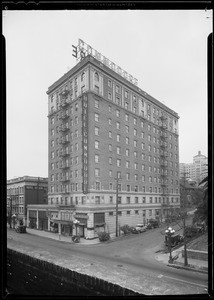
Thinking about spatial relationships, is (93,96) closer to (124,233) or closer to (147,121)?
(147,121)

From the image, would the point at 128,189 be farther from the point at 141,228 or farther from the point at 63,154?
the point at 63,154

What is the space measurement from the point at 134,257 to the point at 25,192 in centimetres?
1705

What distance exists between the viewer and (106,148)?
63.1 ft

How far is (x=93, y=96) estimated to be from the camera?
62.6ft

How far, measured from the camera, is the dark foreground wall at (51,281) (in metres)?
9.47

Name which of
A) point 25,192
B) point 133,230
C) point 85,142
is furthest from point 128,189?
point 25,192

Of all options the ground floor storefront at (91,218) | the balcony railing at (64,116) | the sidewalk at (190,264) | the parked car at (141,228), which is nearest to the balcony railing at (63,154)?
the balcony railing at (64,116)

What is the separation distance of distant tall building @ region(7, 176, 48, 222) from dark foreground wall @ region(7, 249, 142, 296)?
37.0 feet

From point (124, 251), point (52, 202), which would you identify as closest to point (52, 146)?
point (52, 202)

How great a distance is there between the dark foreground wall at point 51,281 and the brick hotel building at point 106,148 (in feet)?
19.3

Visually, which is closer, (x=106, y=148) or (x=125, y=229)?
(x=106, y=148)

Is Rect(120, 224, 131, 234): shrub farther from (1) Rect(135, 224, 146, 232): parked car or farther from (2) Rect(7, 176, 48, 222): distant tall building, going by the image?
(2) Rect(7, 176, 48, 222): distant tall building

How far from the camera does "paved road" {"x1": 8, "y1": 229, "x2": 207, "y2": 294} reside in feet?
35.2

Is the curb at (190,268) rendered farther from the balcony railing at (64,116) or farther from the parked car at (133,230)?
the balcony railing at (64,116)
